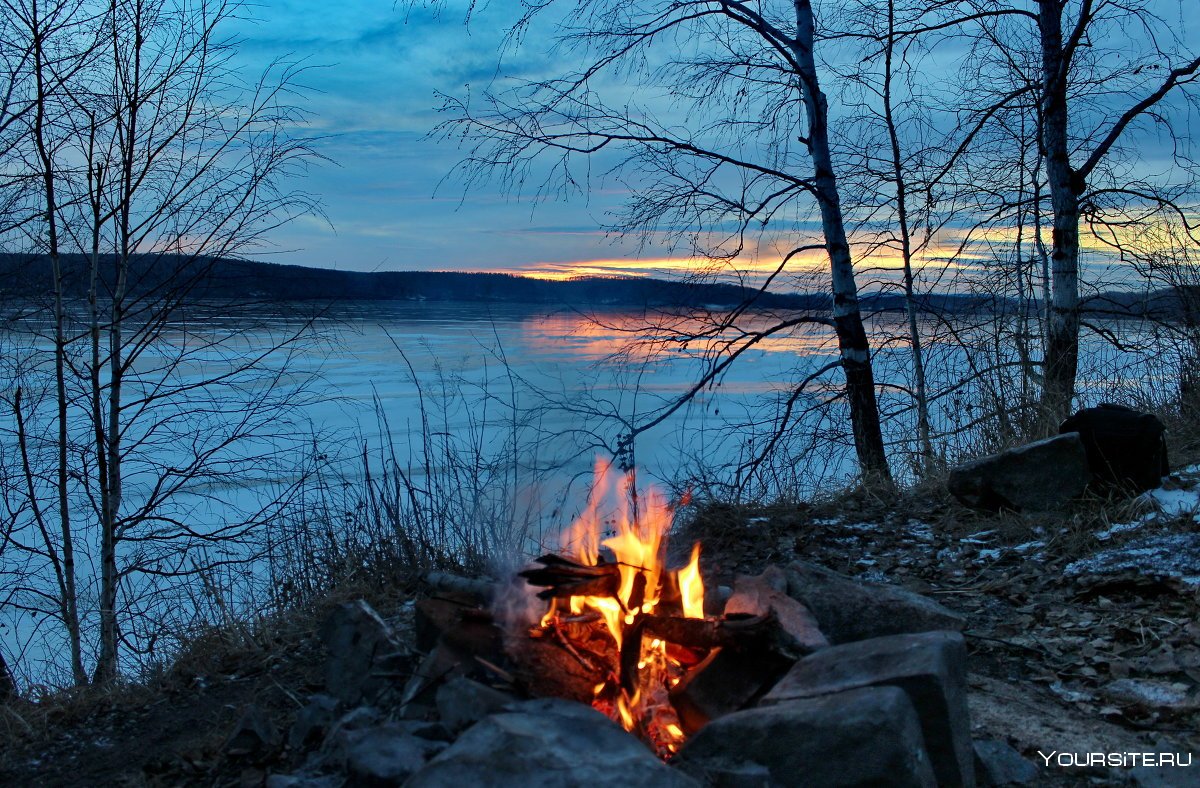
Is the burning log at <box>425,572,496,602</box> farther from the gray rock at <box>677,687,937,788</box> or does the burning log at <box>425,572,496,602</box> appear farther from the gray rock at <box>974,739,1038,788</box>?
the gray rock at <box>974,739,1038,788</box>

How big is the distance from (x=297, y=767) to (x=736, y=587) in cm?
170

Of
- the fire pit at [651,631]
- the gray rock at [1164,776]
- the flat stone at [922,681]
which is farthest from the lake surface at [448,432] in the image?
the gray rock at [1164,776]

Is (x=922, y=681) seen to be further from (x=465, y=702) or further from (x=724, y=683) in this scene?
(x=465, y=702)

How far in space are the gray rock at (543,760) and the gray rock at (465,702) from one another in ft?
1.13

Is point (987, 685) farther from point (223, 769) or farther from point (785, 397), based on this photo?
point (785, 397)

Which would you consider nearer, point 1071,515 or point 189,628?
point 189,628

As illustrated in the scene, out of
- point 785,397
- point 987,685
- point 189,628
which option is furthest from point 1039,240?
point 189,628

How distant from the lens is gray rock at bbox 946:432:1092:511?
511 cm

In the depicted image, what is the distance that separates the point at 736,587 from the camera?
11.1ft

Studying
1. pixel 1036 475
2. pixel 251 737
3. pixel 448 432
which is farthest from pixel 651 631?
pixel 448 432

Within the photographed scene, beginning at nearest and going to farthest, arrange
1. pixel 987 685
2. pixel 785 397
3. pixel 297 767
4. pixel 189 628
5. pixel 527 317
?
pixel 297 767, pixel 987 685, pixel 189 628, pixel 527 317, pixel 785 397

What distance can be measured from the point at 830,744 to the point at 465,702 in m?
1.04

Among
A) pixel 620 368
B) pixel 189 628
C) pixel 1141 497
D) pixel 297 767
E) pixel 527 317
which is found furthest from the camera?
pixel 620 368

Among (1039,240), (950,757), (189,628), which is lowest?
(189,628)
